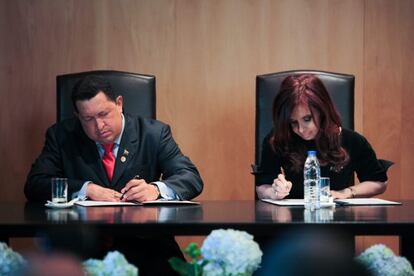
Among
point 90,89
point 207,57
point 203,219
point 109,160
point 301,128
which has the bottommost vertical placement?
point 203,219

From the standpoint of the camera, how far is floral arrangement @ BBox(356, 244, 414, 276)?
1228 mm

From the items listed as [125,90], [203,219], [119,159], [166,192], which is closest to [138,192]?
[166,192]

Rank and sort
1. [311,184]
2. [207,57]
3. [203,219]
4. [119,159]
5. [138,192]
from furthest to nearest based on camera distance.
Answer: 1. [207,57]
2. [119,159]
3. [138,192]
4. [311,184]
5. [203,219]

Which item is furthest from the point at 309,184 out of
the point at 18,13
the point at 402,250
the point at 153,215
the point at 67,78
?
the point at 18,13

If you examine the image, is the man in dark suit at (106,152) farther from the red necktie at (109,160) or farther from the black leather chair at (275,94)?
the black leather chair at (275,94)

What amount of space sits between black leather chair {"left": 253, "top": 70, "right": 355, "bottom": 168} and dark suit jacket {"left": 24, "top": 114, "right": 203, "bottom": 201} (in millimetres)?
411

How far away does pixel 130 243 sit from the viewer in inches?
94.3

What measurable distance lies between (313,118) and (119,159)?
88 centimetres

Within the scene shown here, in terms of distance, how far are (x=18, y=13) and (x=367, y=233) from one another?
2664mm

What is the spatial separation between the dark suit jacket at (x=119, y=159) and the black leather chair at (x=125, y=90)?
65mm

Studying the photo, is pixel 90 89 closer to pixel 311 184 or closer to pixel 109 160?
pixel 109 160

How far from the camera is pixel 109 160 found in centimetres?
313

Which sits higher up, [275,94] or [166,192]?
[275,94]

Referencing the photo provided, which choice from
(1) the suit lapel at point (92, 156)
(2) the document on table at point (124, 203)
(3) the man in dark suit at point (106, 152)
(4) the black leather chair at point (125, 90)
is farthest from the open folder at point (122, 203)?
(4) the black leather chair at point (125, 90)
